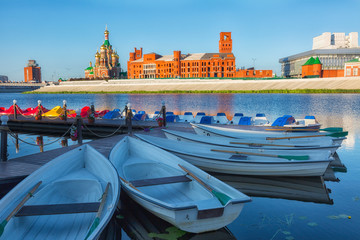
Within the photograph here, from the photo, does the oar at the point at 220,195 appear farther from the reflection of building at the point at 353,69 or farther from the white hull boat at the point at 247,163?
the reflection of building at the point at 353,69

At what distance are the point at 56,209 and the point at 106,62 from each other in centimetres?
14931

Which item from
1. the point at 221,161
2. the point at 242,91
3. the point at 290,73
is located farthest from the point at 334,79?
the point at 221,161

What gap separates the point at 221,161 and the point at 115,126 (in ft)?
42.2

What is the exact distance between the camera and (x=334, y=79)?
98.5m

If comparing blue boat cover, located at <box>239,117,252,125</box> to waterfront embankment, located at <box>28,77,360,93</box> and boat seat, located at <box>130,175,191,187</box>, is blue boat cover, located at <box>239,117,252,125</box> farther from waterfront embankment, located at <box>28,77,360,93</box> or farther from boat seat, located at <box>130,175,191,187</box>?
waterfront embankment, located at <box>28,77,360,93</box>

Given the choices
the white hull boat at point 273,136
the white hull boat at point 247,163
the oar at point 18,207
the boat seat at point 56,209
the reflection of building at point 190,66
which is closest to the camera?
the oar at point 18,207

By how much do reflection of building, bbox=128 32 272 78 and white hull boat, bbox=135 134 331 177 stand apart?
115m

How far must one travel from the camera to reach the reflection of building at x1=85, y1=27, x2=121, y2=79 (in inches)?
5768

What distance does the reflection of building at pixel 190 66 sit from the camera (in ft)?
408

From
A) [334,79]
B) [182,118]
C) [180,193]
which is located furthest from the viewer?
[334,79]

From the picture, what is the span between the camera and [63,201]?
7.45m

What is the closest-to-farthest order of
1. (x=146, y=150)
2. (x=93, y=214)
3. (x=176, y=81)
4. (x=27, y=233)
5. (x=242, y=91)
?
(x=27, y=233) < (x=93, y=214) < (x=146, y=150) < (x=242, y=91) < (x=176, y=81)

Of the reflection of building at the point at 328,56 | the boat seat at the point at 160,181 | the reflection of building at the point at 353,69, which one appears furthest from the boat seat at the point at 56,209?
the reflection of building at the point at 328,56

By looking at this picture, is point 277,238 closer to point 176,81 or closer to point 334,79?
point 334,79
